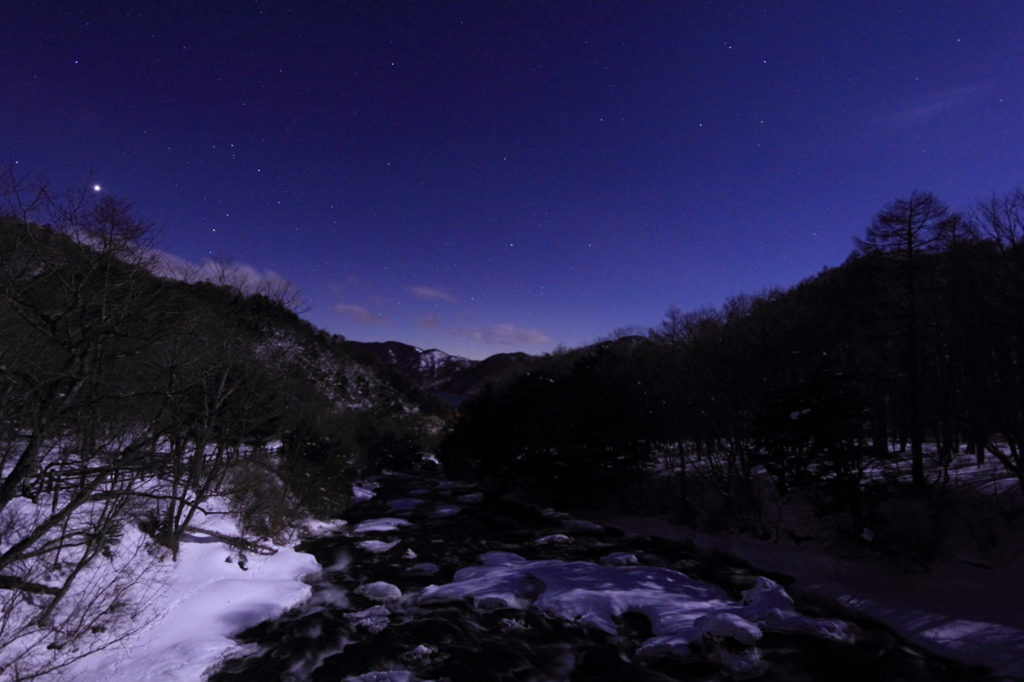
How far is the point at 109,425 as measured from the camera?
15.0 metres

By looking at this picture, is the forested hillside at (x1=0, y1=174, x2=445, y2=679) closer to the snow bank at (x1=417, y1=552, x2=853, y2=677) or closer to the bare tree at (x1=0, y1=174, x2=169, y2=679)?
the bare tree at (x1=0, y1=174, x2=169, y2=679)

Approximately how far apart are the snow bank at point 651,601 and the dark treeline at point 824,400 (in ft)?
21.2

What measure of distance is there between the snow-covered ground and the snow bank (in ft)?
15.5

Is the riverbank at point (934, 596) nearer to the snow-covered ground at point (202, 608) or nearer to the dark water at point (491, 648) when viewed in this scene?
the dark water at point (491, 648)

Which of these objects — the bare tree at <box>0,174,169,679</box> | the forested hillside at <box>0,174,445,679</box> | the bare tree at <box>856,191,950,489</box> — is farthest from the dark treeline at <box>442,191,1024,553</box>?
the bare tree at <box>0,174,169,679</box>

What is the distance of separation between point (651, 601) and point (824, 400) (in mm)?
10649

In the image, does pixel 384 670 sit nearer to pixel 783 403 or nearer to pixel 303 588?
pixel 303 588

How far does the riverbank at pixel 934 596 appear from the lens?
40.2 feet

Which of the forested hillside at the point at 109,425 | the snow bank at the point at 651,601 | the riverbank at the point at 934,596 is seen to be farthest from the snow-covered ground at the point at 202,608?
the riverbank at the point at 934,596

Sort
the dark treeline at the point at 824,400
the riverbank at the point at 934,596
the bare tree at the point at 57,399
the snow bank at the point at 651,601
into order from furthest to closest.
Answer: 1. the dark treeline at the point at 824,400
2. the riverbank at the point at 934,596
3. the snow bank at the point at 651,601
4. the bare tree at the point at 57,399

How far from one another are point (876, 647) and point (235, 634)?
51.0 feet

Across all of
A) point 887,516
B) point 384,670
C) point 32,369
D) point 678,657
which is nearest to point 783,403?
point 887,516

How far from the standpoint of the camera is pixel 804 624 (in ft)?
42.8

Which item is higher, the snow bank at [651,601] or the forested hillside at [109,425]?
the forested hillside at [109,425]
